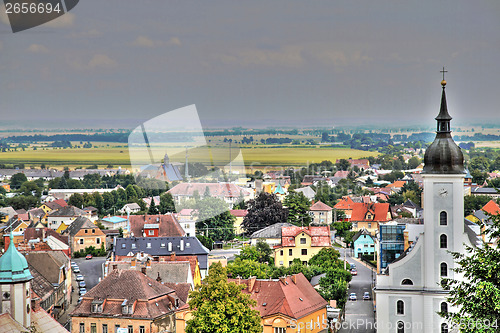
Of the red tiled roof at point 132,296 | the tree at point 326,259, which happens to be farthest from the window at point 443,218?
the tree at point 326,259

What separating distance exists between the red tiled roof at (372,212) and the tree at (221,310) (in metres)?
27.9

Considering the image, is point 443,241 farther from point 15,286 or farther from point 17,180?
point 17,180

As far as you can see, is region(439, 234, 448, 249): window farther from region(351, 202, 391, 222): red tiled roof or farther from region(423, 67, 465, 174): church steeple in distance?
region(351, 202, 391, 222): red tiled roof

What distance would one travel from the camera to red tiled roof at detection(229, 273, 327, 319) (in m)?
19.9

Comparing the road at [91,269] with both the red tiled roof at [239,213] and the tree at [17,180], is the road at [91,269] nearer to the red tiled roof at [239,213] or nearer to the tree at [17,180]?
the red tiled roof at [239,213]

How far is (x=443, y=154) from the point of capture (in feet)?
63.7

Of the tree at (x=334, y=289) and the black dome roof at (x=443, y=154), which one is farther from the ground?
the black dome roof at (x=443, y=154)

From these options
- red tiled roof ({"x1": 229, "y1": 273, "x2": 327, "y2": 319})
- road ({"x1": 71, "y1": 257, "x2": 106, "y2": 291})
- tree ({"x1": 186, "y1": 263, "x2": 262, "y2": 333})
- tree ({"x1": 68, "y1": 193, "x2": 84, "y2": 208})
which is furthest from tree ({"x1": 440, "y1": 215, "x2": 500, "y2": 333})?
tree ({"x1": 68, "y1": 193, "x2": 84, "y2": 208})

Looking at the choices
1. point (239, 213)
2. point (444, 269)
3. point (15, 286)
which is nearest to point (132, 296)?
point (15, 286)

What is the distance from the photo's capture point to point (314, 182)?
80938 millimetres

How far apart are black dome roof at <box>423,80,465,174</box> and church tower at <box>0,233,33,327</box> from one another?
10.6m

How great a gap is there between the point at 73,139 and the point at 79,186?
109 ft

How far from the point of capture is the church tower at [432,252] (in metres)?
19.4

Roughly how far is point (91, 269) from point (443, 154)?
17.2m
